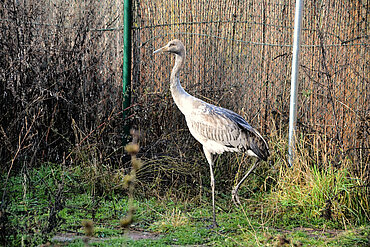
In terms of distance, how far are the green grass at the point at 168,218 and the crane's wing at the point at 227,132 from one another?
568mm

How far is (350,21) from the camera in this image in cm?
616

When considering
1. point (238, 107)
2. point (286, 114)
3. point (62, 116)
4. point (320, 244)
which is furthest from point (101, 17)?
point (320, 244)

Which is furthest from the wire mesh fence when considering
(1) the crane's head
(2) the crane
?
(1) the crane's head

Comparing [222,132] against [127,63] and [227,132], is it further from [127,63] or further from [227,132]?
[127,63]

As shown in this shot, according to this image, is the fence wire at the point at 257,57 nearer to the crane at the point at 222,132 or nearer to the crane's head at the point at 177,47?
the crane's head at the point at 177,47

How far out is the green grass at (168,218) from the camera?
13.0ft

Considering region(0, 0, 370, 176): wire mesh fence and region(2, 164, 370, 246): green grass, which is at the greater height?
region(0, 0, 370, 176): wire mesh fence

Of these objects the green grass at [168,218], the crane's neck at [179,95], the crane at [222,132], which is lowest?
the green grass at [168,218]

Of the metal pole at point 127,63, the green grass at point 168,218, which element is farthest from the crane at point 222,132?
the metal pole at point 127,63

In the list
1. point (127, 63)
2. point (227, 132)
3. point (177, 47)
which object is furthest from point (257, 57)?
point (227, 132)

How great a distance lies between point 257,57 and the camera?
6398 mm

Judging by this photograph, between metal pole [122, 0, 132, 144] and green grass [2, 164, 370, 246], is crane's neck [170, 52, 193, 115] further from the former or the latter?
green grass [2, 164, 370, 246]

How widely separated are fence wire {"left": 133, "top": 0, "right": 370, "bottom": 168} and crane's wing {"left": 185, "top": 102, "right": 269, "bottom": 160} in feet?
3.54

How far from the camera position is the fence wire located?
19.8ft
